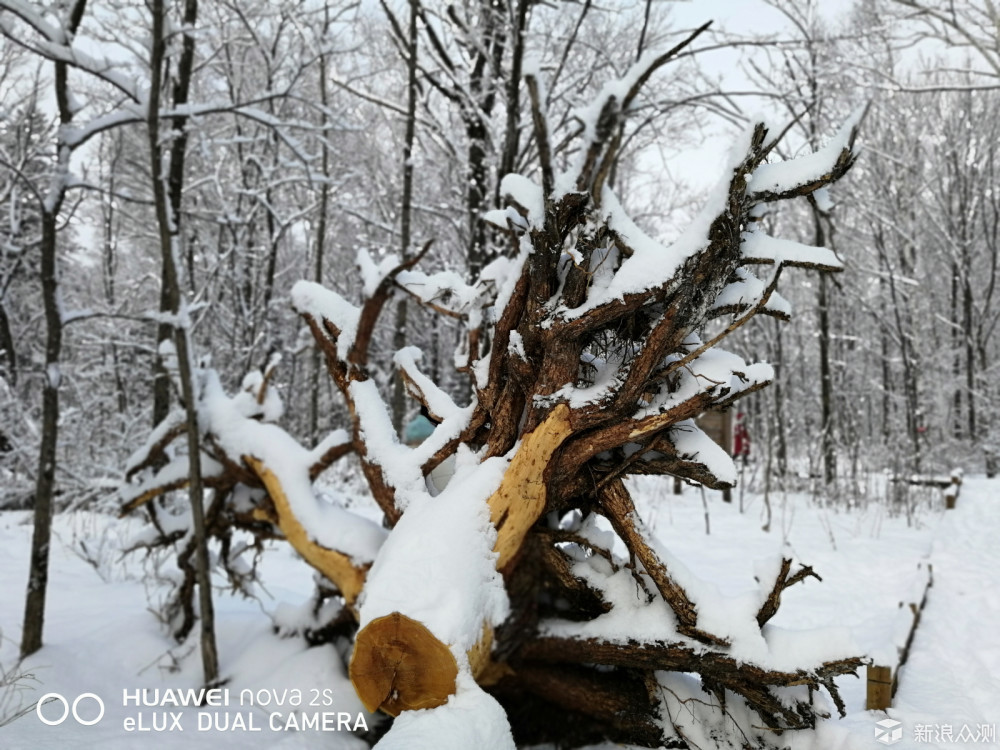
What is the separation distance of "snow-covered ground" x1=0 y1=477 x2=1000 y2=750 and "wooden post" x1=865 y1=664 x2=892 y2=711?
0.23 feet

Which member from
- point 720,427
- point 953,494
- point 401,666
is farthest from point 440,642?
point 720,427

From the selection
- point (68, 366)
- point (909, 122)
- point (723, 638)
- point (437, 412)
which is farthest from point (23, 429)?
point (909, 122)

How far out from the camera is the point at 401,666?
96.8 inches

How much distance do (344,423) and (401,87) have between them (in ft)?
30.4

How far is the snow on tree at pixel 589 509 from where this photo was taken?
2.53 meters

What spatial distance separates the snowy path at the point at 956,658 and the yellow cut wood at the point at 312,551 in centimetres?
260

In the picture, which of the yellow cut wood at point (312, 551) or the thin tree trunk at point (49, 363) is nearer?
the yellow cut wood at point (312, 551)

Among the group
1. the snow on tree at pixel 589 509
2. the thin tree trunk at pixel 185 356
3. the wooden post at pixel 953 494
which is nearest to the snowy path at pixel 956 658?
the snow on tree at pixel 589 509

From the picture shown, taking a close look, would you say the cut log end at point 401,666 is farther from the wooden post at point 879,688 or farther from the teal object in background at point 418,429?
the teal object in background at point 418,429

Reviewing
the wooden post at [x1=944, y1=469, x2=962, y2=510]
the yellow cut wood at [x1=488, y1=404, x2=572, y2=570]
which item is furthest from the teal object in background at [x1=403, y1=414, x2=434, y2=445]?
the wooden post at [x1=944, y1=469, x2=962, y2=510]

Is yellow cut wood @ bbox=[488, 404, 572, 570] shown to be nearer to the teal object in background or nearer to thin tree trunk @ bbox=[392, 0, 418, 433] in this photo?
thin tree trunk @ bbox=[392, 0, 418, 433]

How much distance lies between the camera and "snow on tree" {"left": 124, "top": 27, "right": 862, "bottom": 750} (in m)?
2.53

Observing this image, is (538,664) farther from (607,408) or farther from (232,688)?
(232,688)

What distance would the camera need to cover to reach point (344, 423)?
58.1 feet
